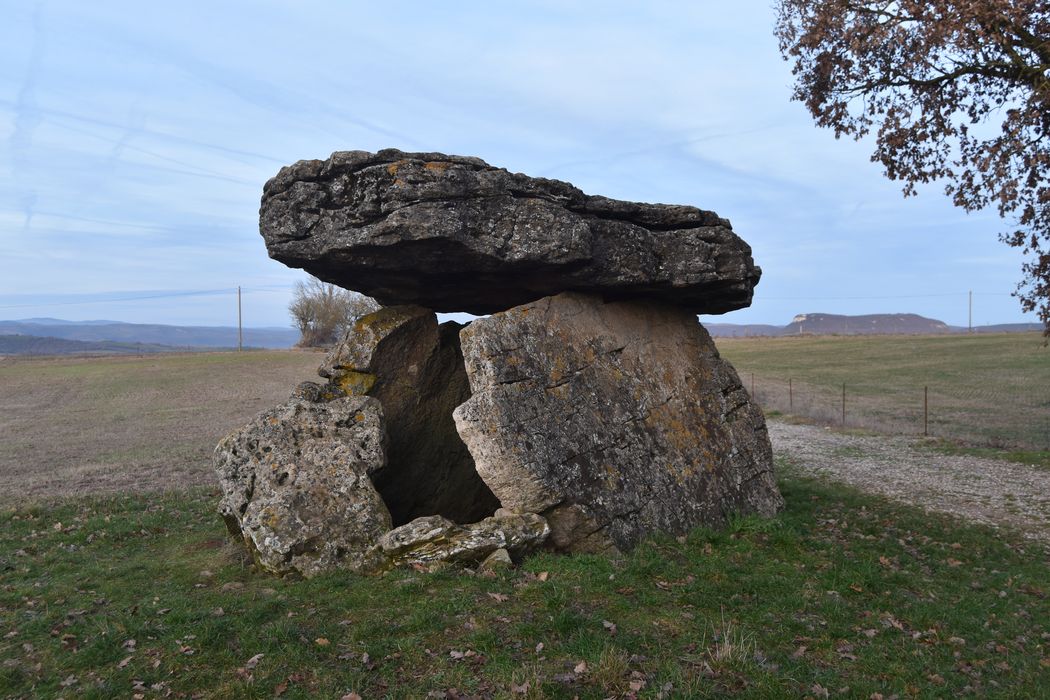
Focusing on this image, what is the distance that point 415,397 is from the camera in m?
13.2

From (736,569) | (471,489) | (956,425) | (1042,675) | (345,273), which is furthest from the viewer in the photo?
(956,425)

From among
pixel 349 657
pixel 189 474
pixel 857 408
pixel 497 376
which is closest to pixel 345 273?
pixel 497 376

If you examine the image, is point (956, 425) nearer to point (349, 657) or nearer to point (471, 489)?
point (471, 489)

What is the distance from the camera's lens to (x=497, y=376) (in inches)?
421

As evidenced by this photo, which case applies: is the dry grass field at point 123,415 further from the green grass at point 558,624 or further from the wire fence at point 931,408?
the wire fence at point 931,408

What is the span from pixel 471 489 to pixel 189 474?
28.2 feet

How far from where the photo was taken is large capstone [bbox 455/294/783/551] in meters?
10.3

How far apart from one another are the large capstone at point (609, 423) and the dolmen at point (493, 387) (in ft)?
0.10

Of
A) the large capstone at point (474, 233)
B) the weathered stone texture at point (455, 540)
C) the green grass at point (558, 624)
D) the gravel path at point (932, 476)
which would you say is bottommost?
the gravel path at point (932, 476)

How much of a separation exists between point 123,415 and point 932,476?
31.5m

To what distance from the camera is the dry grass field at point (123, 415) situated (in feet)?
59.2

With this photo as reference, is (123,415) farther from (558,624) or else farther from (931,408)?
(931,408)

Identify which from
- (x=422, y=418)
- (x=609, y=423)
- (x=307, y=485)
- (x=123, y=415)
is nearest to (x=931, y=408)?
(x=609, y=423)

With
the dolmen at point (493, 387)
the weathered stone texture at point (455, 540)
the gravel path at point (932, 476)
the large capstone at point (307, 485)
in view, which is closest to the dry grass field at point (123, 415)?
the large capstone at point (307, 485)
